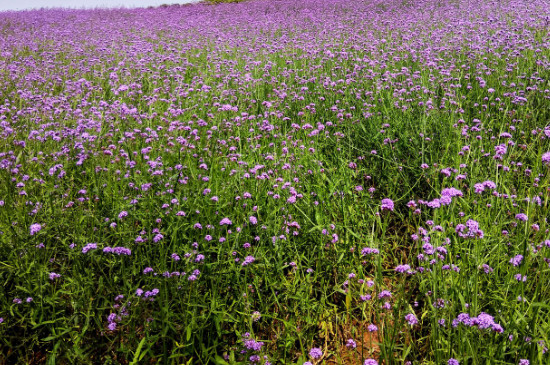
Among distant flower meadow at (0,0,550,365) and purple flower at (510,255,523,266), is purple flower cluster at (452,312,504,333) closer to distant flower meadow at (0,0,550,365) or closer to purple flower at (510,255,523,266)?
distant flower meadow at (0,0,550,365)

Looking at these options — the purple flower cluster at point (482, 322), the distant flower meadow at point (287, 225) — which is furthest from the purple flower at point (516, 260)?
the purple flower cluster at point (482, 322)

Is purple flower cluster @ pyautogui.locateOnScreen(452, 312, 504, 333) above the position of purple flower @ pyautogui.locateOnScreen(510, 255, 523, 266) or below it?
below

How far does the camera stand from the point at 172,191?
2.48 meters

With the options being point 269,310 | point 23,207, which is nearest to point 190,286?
point 269,310

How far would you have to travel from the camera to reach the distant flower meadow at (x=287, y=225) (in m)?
1.86

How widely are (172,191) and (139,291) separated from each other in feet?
2.42

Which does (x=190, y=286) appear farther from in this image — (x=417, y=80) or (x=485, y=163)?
(x=417, y=80)

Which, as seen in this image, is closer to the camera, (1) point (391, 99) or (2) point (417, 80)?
(1) point (391, 99)

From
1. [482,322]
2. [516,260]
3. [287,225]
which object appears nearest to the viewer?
[482,322]

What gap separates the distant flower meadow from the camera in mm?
1855

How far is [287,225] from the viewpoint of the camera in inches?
93.4

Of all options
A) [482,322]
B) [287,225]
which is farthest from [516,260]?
[287,225]

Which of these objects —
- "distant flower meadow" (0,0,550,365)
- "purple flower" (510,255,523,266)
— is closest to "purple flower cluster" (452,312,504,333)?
"distant flower meadow" (0,0,550,365)

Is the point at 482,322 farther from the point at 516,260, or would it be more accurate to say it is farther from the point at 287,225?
the point at 287,225
